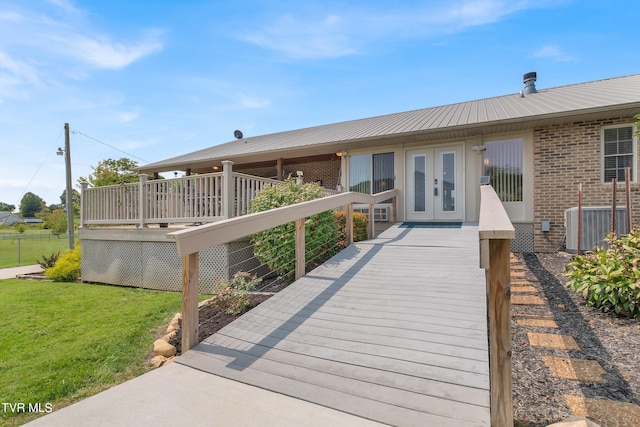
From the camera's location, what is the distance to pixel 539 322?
361 cm

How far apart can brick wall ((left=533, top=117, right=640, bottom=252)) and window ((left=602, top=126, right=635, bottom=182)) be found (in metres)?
0.16

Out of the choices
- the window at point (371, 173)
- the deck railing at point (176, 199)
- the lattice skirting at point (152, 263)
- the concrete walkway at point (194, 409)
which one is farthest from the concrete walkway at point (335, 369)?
the window at point (371, 173)

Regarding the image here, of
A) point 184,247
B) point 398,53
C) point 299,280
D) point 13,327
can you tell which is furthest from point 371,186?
point 13,327

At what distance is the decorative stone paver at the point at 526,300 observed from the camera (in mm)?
4176

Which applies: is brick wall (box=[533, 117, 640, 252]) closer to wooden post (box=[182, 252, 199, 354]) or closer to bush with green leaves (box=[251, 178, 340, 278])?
bush with green leaves (box=[251, 178, 340, 278])

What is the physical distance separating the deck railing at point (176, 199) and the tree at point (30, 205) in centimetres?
7730

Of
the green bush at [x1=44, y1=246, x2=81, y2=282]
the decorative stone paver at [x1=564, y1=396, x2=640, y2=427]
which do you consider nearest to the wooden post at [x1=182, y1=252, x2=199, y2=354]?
the decorative stone paver at [x1=564, y1=396, x2=640, y2=427]

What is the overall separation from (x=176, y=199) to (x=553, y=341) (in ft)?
23.7

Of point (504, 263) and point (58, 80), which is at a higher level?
point (58, 80)

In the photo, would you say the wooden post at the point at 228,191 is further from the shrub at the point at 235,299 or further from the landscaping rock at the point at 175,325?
the landscaping rock at the point at 175,325

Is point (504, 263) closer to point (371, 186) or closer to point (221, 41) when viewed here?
point (371, 186)

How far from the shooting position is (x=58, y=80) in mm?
11344

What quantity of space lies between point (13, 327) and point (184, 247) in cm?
395

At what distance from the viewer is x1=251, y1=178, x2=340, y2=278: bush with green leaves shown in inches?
216
